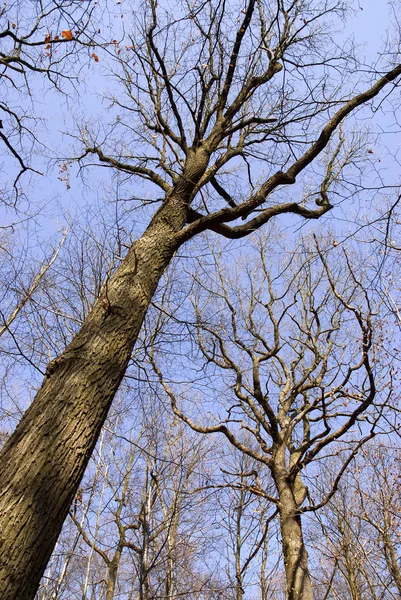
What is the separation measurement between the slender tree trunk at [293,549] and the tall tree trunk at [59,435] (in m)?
3.33

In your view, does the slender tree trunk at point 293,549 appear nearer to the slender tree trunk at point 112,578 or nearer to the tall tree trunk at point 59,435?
the slender tree trunk at point 112,578

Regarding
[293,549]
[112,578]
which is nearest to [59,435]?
[293,549]

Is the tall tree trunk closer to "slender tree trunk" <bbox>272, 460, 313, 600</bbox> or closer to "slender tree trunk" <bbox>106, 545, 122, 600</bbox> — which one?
"slender tree trunk" <bbox>272, 460, 313, 600</bbox>

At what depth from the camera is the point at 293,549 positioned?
4.45 metres

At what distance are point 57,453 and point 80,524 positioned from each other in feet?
16.0

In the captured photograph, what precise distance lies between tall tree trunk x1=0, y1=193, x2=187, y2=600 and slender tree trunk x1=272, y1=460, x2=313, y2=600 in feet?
10.9

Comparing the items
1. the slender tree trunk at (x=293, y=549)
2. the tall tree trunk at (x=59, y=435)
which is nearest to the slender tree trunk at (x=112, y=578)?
the slender tree trunk at (x=293, y=549)

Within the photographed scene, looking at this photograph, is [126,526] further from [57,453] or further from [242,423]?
[57,453]

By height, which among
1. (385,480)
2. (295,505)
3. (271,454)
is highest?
(385,480)

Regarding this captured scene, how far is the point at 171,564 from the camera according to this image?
23.0ft

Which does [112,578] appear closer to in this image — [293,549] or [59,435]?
[293,549]

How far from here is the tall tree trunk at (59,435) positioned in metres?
1.48

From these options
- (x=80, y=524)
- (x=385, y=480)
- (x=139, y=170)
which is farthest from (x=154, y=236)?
(x=385, y=480)

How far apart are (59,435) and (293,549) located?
145 inches
